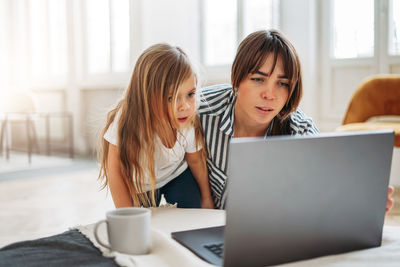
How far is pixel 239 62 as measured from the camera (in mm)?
1284

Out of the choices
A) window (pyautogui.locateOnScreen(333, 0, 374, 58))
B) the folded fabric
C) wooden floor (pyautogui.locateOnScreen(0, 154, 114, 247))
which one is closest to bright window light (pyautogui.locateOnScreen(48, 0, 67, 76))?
wooden floor (pyautogui.locateOnScreen(0, 154, 114, 247))

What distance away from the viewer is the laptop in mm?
586

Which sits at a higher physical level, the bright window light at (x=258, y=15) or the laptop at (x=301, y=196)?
the bright window light at (x=258, y=15)

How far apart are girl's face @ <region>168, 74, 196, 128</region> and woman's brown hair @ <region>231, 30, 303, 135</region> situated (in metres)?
0.15

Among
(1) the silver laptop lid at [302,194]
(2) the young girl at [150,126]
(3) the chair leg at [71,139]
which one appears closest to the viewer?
(1) the silver laptop lid at [302,194]

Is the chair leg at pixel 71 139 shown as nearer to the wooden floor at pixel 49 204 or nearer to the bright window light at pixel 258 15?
the wooden floor at pixel 49 204

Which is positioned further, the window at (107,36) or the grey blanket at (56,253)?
the window at (107,36)

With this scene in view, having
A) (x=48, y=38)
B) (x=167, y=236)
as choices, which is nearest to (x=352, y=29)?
(x=167, y=236)

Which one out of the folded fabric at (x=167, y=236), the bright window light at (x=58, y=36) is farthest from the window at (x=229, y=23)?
the folded fabric at (x=167, y=236)

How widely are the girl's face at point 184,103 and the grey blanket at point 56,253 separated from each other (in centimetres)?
47

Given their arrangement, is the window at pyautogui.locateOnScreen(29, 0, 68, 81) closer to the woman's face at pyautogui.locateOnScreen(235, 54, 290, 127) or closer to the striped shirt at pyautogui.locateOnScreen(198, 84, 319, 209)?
the striped shirt at pyautogui.locateOnScreen(198, 84, 319, 209)

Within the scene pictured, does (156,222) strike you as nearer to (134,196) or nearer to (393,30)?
(134,196)

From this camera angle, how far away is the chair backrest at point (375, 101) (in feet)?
9.42

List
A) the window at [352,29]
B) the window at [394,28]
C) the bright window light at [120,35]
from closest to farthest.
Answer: the window at [394,28]
the window at [352,29]
the bright window light at [120,35]
